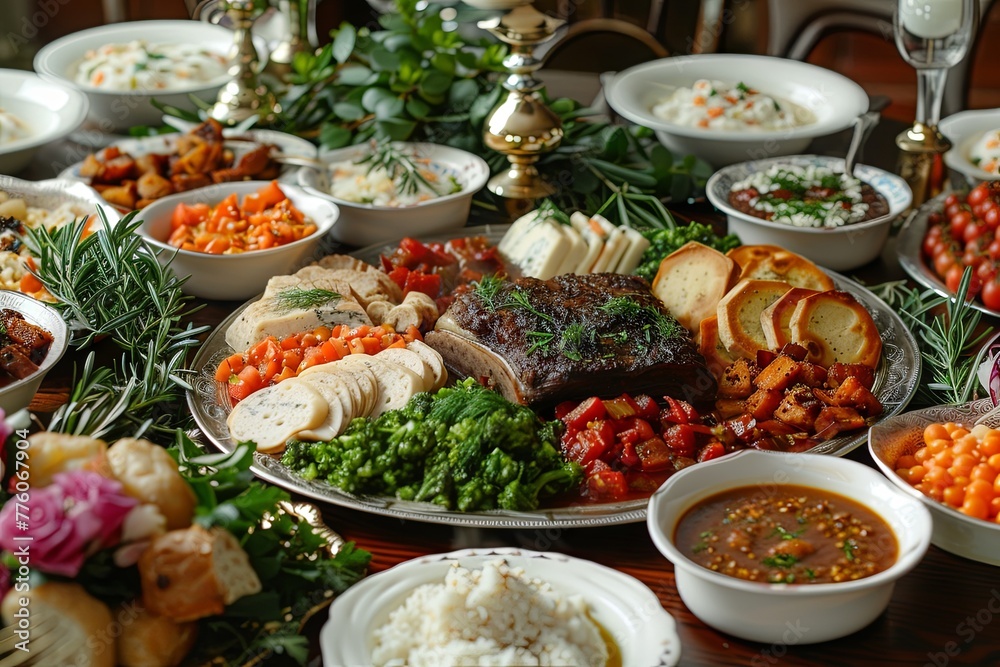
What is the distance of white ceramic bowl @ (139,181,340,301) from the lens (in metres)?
3.32

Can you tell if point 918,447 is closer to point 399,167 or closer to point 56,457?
point 56,457

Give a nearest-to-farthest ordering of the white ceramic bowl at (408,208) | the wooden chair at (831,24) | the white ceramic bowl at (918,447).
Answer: the white ceramic bowl at (918,447) → the white ceramic bowl at (408,208) → the wooden chair at (831,24)

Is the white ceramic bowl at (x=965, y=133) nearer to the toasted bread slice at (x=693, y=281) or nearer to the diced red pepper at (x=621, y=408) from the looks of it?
the toasted bread slice at (x=693, y=281)

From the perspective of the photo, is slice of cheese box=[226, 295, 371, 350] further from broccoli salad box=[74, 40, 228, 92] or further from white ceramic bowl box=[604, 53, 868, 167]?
broccoli salad box=[74, 40, 228, 92]

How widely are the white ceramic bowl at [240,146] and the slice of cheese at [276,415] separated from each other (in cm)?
157

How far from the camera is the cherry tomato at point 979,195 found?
3636 mm

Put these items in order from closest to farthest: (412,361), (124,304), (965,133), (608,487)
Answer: (608,487), (412,361), (124,304), (965,133)

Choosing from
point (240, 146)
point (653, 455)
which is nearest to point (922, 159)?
point (653, 455)

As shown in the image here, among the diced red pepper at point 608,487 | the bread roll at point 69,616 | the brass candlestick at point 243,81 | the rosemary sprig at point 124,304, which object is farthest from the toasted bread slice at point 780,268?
the brass candlestick at point 243,81

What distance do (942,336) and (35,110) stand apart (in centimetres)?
403

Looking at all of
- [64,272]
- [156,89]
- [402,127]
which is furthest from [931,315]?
[156,89]

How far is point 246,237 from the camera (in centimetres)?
351

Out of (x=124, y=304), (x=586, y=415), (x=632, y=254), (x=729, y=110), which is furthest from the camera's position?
(x=729, y=110)

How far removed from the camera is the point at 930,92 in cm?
404
